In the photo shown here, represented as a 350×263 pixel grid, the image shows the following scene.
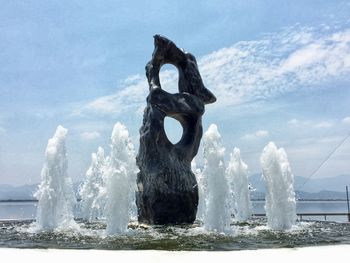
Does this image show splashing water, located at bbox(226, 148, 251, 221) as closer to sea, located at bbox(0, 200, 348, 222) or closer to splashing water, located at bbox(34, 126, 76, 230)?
sea, located at bbox(0, 200, 348, 222)

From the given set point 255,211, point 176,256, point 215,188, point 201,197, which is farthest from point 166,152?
point 255,211

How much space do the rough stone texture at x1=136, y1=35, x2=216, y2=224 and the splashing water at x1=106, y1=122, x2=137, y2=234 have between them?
249 centimetres

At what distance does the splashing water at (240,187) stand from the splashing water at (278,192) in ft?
26.2

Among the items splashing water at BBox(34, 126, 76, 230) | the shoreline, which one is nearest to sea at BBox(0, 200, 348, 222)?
splashing water at BBox(34, 126, 76, 230)

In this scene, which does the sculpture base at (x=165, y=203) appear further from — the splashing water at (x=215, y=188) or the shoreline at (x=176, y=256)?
the shoreline at (x=176, y=256)

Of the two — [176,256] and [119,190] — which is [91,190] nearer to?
[119,190]

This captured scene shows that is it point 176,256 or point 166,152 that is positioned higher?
point 166,152

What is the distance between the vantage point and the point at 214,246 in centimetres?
840

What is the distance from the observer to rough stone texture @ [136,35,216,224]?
47.4 feet

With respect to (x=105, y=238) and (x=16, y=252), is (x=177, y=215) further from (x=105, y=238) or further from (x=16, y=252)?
(x=16, y=252)

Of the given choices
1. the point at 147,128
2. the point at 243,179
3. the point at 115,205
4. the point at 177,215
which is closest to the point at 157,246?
the point at 115,205

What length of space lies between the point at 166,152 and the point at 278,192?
13.3ft

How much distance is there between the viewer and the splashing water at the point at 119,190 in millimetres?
11281

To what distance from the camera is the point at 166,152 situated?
49.3 feet
